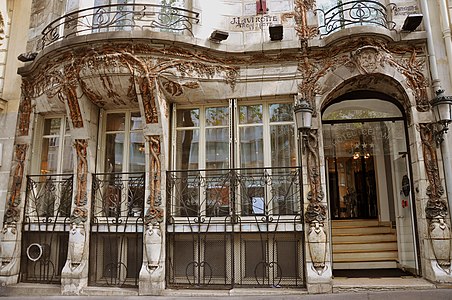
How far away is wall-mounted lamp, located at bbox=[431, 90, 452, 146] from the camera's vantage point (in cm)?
611

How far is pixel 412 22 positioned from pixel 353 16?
1058mm

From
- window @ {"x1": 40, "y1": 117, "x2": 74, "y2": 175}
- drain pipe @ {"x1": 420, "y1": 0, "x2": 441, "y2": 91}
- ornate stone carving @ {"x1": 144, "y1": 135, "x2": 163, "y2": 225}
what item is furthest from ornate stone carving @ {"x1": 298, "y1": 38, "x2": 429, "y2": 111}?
window @ {"x1": 40, "y1": 117, "x2": 74, "y2": 175}

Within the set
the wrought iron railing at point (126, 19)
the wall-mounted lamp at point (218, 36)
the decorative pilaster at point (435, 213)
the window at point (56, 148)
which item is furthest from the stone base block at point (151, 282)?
the decorative pilaster at point (435, 213)

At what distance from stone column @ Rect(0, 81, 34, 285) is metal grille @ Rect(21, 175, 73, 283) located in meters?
0.12

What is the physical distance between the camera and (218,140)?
7.33 m

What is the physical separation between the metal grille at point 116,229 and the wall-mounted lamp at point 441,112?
559 cm

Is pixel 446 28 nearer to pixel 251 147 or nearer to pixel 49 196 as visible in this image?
pixel 251 147

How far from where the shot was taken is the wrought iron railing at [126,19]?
6.85m

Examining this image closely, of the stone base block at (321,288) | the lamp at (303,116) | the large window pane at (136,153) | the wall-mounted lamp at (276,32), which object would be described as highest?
the wall-mounted lamp at (276,32)

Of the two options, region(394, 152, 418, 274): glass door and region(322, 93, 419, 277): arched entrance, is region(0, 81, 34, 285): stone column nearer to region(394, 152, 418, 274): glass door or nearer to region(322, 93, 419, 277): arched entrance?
region(322, 93, 419, 277): arched entrance

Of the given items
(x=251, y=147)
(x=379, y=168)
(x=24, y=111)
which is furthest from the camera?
(x=379, y=168)

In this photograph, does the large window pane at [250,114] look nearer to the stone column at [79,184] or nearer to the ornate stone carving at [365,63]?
the ornate stone carving at [365,63]

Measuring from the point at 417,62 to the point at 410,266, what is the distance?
3.96 meters

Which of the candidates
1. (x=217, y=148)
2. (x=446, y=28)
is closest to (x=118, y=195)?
(x=217, y=148)
